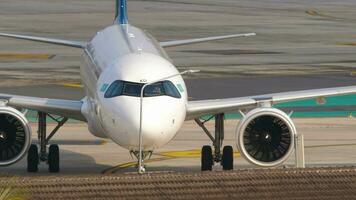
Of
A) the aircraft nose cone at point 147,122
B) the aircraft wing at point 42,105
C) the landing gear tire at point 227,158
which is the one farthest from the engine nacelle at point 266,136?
the aircraft wing at point 42,105

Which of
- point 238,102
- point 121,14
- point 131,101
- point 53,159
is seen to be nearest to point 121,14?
point 121,14

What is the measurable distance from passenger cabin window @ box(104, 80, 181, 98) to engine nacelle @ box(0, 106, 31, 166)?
8.56 feet

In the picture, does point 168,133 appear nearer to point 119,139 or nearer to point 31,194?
point 119,139

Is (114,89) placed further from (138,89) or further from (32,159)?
(32,159)

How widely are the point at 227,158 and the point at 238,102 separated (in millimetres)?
1402

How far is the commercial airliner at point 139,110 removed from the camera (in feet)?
79.9

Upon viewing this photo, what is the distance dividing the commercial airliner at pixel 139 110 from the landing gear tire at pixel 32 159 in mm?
23

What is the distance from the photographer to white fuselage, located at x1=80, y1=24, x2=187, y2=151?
24.1 metres

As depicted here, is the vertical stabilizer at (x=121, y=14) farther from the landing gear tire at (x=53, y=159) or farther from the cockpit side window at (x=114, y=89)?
the cockpit side window at (x=114, y=89)

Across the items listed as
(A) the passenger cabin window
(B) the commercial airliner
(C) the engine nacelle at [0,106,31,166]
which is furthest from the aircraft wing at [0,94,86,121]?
(A) the passenger cabin window

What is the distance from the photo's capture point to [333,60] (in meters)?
58.4

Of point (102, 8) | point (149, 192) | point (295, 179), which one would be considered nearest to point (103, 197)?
point (149, 192)

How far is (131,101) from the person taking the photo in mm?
24469

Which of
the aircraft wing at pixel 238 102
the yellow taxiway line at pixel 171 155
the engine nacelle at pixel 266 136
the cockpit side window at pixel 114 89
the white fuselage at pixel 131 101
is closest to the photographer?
the white fuselage at pixel 131 101
